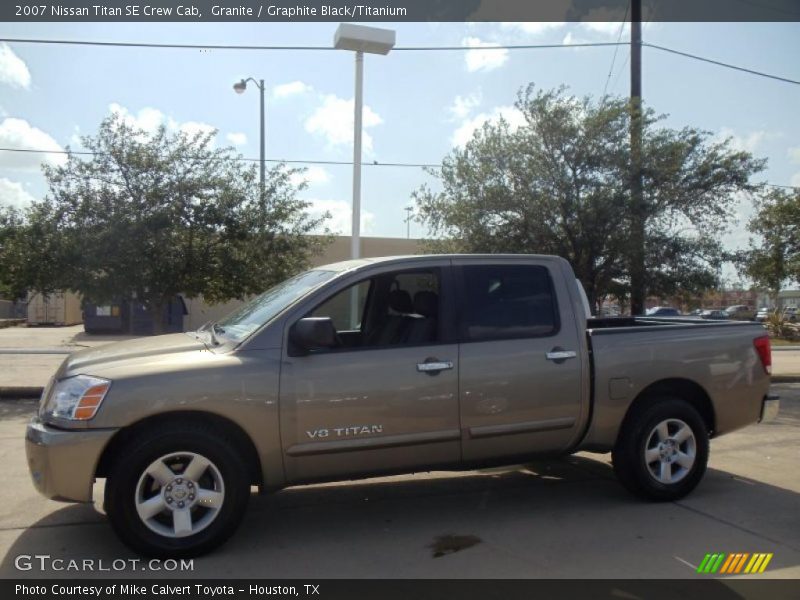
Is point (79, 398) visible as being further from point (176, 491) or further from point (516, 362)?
point (516, 362)

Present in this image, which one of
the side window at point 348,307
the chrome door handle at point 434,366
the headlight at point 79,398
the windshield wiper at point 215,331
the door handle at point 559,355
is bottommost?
the headlight at point 79,398

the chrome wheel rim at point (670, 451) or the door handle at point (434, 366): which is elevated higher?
the door handle at point (434, 366)

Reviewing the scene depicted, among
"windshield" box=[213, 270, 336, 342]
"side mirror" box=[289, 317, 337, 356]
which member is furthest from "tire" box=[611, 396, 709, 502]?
"windshield" box=[213, 270, 336, 342]

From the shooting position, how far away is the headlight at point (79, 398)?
417 cm

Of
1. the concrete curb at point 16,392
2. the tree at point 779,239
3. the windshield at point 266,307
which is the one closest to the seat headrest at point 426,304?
the windshield at point 266,307

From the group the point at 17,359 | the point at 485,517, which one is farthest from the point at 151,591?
the point at 17,359

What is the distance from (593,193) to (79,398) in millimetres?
10340

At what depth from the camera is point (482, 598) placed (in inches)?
149

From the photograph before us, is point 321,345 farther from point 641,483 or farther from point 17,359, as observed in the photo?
point 17,359

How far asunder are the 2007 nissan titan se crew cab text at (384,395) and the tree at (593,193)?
6966mm

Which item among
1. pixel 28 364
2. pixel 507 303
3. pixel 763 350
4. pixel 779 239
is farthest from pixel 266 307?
pixel 779 239

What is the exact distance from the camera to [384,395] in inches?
183

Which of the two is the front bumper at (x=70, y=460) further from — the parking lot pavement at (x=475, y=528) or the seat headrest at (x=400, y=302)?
the seat headrest at (x=400, y=302)

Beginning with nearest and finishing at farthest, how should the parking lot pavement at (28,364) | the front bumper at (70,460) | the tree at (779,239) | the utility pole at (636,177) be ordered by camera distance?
the front bumper at (70,460)
the parking lot pavement at (28,364)
the utility pole at (636,177)
the tree at (779,239)
